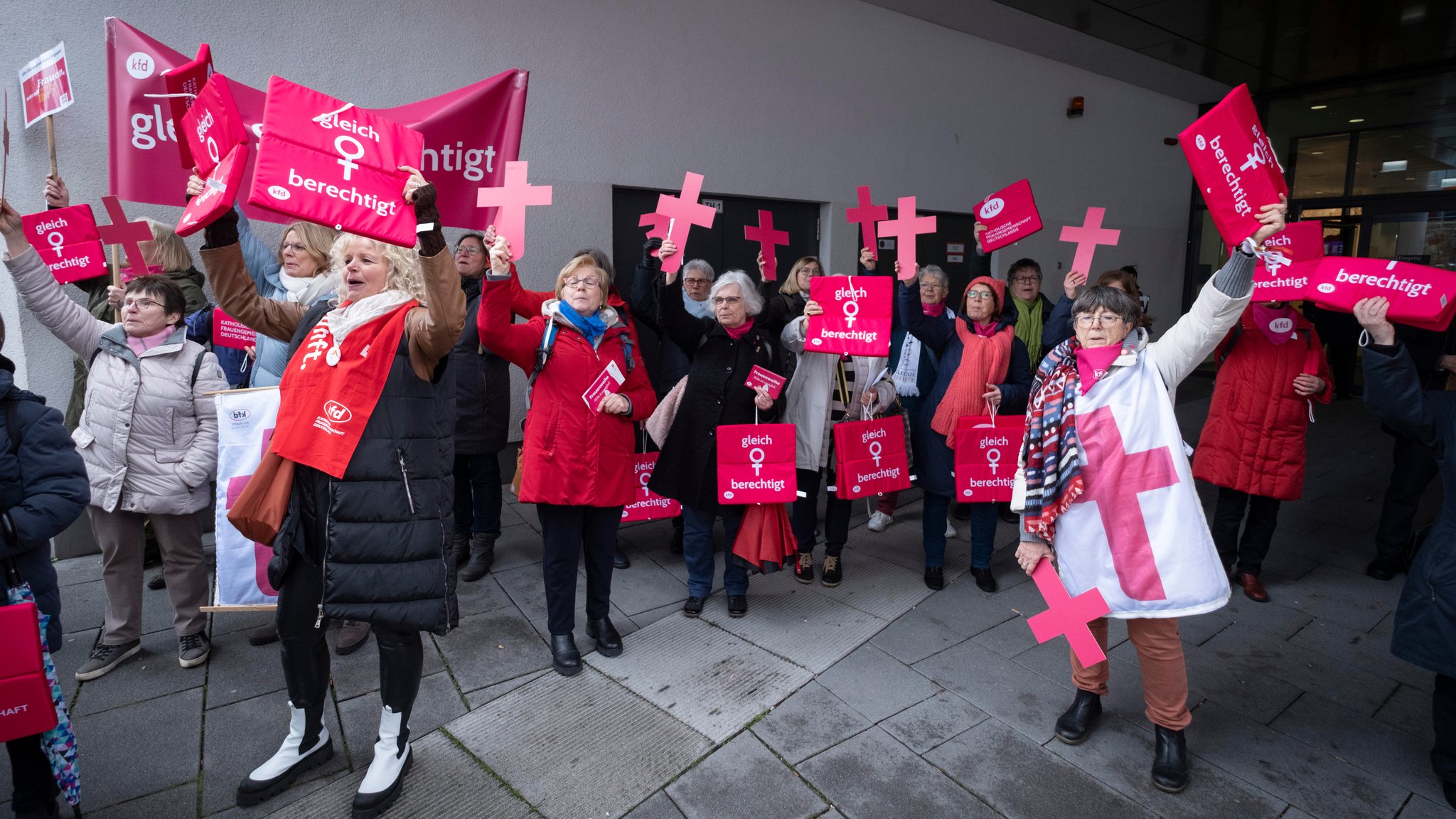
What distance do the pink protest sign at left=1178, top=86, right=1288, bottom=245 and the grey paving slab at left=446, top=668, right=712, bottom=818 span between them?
9.09 ft

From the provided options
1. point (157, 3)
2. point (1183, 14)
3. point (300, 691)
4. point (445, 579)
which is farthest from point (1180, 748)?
point (1183, 14)

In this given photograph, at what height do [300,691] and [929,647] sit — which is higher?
[300,691]

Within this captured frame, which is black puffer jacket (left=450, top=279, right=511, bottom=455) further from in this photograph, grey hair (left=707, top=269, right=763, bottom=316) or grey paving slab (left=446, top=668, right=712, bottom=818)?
grey paving slab (left=446, top=668, right=712, bottom=818)

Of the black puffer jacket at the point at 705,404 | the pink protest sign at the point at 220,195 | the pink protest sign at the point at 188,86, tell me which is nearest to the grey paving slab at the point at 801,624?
the black puffer jacket at the point at 705,404

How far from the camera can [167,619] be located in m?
3.91

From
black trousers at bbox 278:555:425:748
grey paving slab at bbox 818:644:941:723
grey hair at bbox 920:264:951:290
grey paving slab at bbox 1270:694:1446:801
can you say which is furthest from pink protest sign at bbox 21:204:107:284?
grey paving slab at bbox 1270:694:1446:801

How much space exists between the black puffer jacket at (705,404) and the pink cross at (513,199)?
0.94 meters

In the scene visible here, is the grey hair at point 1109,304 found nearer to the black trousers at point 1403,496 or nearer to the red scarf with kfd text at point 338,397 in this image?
the red scarf with kfd text at point 338,397

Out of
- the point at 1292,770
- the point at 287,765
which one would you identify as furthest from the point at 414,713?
the point at 1292,770

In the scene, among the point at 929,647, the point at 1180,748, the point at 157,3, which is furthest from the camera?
the point at 157,3

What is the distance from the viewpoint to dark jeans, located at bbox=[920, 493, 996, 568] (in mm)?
4496

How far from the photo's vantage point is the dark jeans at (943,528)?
4.50 metres

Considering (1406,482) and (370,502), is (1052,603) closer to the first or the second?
(370,502)

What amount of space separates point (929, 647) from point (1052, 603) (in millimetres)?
1111
